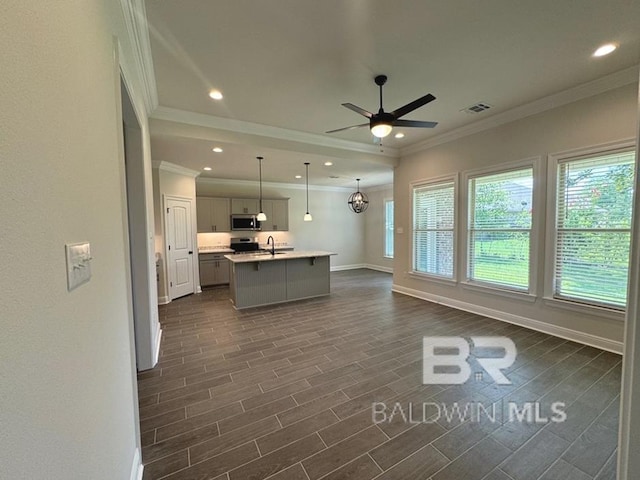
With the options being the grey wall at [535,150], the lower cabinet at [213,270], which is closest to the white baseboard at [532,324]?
the grey wall at [535,150]

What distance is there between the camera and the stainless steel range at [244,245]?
7.39 m

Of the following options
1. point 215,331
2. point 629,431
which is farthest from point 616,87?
point 215,331

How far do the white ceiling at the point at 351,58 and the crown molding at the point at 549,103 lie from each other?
0.09 metres

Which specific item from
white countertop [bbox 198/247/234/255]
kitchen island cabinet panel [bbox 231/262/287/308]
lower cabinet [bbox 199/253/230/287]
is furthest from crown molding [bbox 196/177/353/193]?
kitchen island cabinet panel [bbox 231/262/287/308]

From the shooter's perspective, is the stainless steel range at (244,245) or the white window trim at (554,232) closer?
the white window trim at (554,232)

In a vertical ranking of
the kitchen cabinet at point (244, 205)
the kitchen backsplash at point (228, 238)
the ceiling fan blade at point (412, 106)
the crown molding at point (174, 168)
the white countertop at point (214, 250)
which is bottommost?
the white countertop at point (214, 250)

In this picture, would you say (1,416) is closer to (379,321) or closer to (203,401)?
(203,401)

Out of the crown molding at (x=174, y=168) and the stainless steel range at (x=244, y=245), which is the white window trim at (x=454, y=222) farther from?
the crown molding at (x=174, y=168)

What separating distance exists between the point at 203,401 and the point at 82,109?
226 centimetres

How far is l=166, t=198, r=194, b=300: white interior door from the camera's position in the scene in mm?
5598

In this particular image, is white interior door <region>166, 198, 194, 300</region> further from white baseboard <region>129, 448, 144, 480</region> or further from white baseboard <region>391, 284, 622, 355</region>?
white baseboard <region>391, 284, 622, 355</region>

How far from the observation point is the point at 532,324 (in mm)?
3775

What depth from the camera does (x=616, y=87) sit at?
3016mm

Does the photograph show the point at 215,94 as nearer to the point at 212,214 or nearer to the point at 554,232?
the point at 212,214
